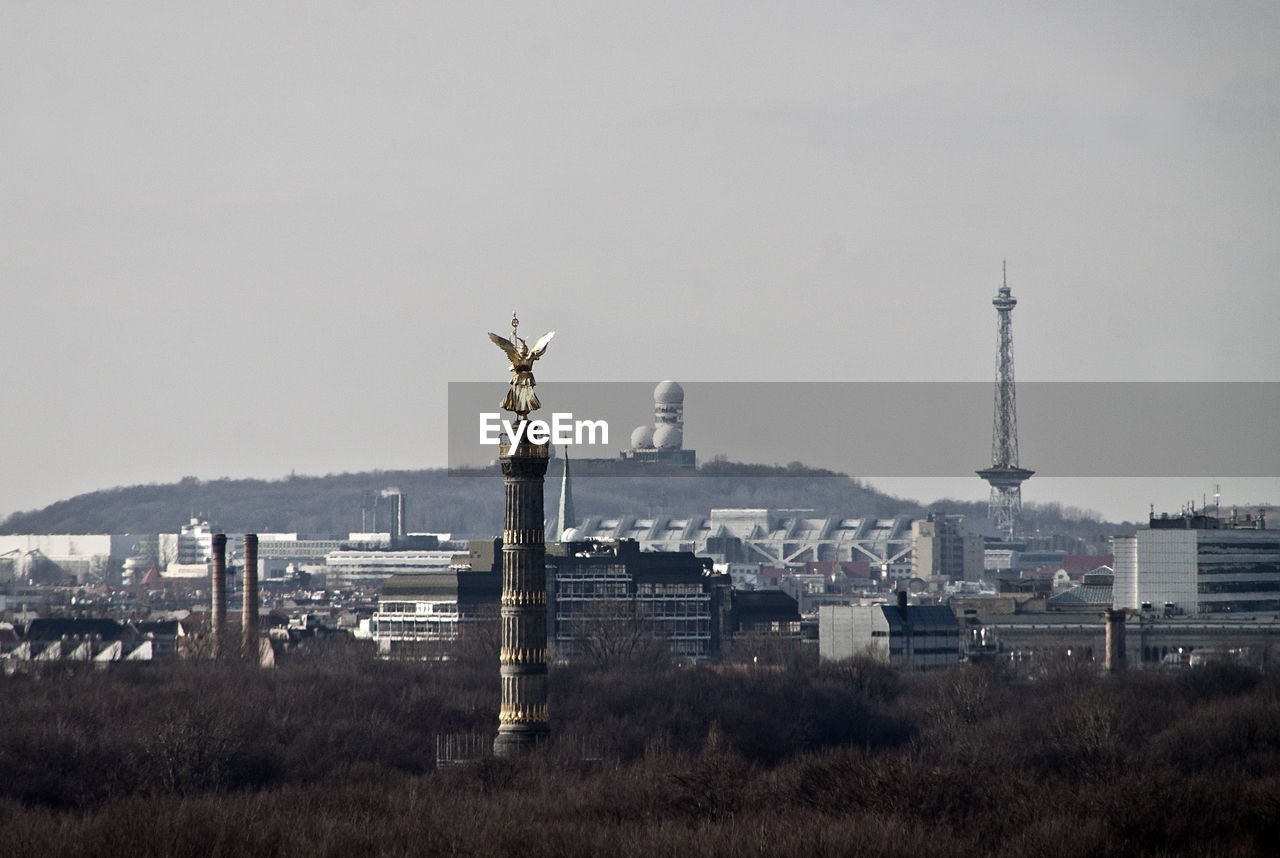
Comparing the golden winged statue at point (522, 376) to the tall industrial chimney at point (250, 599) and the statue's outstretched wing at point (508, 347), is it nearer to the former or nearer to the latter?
the statue's outstretched wing at point (508, 347)

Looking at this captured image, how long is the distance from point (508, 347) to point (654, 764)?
1578 centimetres

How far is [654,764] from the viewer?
260 feet

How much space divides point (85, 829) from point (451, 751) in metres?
23.9

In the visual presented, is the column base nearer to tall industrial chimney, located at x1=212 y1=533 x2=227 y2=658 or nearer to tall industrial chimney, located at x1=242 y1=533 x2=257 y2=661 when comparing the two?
tall industrial chimney, located at x1=242 y1=533 x2=257 y2=661

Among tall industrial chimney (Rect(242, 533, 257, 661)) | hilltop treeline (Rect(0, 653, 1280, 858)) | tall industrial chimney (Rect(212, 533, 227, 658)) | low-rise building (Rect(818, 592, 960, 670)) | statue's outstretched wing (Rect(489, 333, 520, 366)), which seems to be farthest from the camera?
tall industrial chimney (Rect(212, 533, 227, 658))

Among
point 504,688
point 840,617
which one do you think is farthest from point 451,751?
point 840,617

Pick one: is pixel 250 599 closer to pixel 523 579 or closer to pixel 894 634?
pixel 894 634

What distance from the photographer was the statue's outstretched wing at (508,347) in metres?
72.9

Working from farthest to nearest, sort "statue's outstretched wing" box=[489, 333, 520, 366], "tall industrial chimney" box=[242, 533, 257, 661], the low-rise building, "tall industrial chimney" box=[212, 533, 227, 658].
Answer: "tall industrial chimney" box=[212, 533, 227, 658]
"tall industrial chimney" box=[242, 533, 257, 661]
the low-rise building
"statue's outstretched wing" box=[489, 333, 520, 366]

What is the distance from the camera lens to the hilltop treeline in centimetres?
5934

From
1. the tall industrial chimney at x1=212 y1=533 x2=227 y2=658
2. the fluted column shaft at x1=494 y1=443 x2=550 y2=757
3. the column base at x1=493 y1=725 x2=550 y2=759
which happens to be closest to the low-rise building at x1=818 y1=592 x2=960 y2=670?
the tall industrial chimney at x1=212 y1=533 x2=227 y2=658

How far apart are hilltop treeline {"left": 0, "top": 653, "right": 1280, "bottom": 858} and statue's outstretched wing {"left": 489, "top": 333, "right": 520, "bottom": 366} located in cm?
1252

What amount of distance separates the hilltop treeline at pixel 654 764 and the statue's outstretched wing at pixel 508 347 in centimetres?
1252

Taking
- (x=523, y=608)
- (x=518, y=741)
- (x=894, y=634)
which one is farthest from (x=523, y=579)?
(x=894, y=634)
